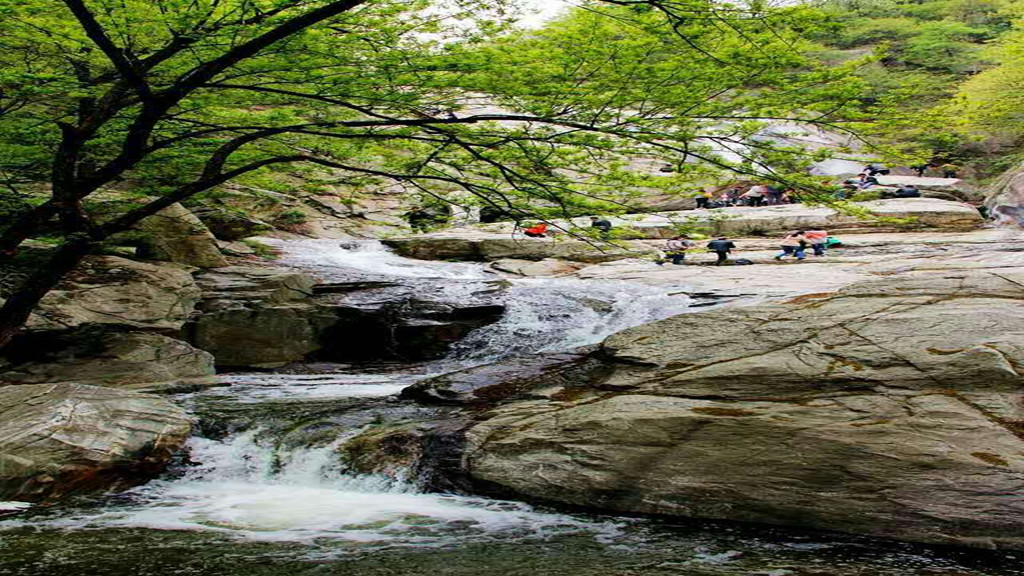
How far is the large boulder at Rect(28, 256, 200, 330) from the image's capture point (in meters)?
10.3

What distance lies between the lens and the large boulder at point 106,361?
9.38 m

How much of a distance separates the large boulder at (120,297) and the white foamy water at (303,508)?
15.5 ft

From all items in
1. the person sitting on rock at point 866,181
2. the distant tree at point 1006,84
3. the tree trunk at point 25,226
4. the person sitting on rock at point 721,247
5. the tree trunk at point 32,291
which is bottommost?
the tree trunk at point 32,291

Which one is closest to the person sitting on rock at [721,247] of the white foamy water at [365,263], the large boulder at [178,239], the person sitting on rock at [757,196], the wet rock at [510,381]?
the white foamy water at [365,263]

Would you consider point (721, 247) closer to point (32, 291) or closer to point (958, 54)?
point (32, 291)

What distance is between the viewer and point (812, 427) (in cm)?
553

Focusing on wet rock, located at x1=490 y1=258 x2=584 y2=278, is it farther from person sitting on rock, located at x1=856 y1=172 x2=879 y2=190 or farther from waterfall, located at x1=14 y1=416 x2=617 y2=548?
waterfall, located at x1=14 y1=416 x2=617 y2=548

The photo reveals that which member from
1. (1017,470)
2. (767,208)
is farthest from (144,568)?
(767,208)

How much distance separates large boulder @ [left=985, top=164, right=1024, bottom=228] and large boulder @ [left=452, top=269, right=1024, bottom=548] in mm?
16043

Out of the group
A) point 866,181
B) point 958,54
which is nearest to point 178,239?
point 866,181

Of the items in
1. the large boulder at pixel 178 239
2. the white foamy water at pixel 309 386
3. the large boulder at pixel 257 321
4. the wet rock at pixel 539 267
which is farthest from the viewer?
the wet rock at pixel 539 267

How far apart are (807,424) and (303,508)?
4.19m

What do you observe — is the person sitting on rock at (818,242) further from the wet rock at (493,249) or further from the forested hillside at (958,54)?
the forested hillside at (958,54)

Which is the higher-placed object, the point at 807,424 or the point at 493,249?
the point at 493,249
